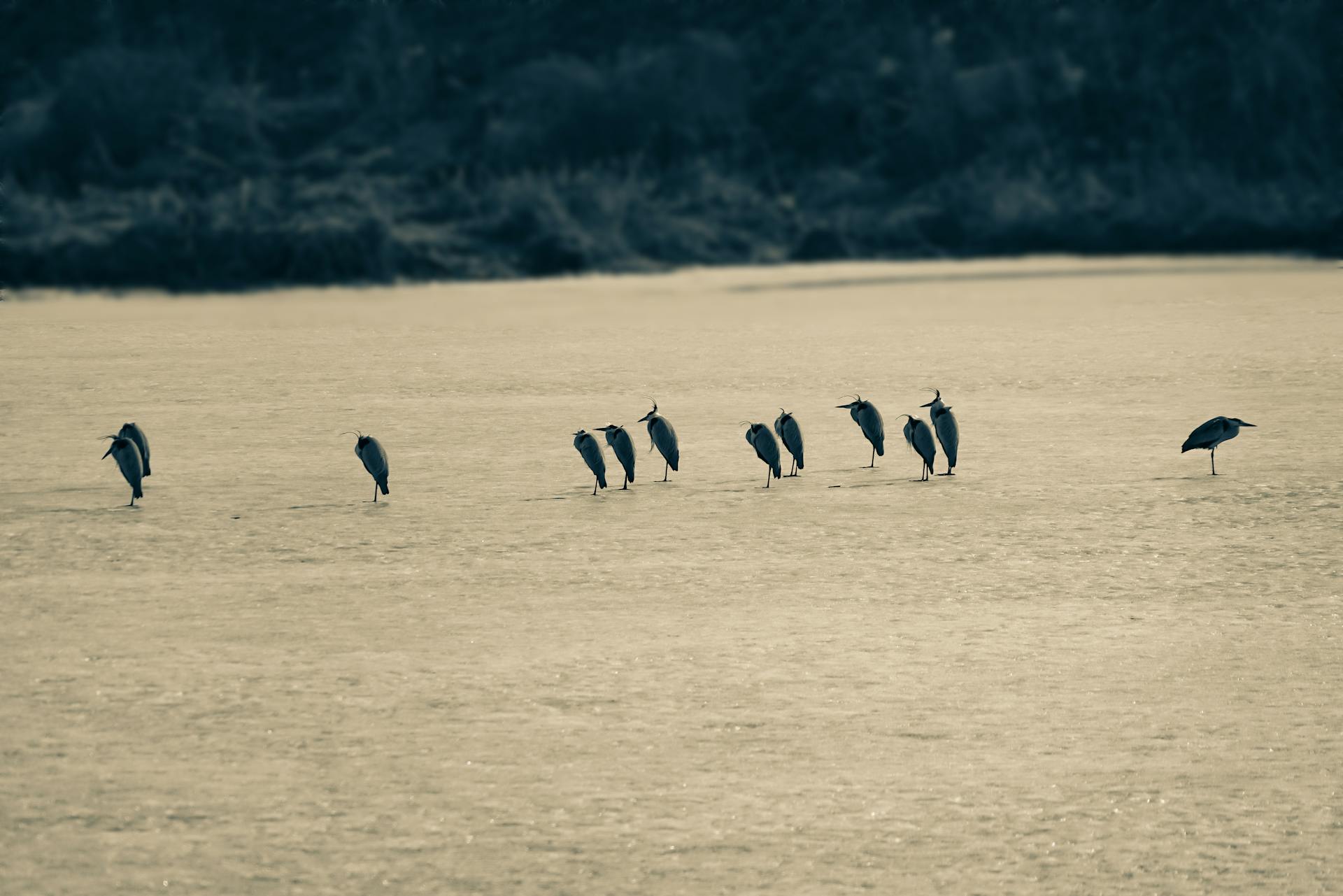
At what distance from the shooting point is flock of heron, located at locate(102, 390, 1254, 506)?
9375 mm

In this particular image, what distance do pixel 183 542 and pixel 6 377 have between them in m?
8.12

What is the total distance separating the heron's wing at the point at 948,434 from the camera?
33.3 ft

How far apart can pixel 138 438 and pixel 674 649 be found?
466 cm

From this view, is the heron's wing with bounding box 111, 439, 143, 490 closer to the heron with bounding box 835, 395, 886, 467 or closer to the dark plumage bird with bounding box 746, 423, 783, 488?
the dark plumage bird with bounding box 746, 423, 783, 488

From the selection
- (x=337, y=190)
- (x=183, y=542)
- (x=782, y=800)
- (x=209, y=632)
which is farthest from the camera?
(x=337, y=190)

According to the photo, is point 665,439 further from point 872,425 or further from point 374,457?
point 374,457

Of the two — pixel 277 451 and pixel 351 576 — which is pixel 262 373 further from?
pixel 351 576

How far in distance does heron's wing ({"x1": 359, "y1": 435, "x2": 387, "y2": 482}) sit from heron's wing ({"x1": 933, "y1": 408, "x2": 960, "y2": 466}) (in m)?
3.05

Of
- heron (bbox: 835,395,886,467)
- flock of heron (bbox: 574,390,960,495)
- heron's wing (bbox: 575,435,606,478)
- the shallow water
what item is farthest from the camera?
heron (bbox: 835,395,886,467)

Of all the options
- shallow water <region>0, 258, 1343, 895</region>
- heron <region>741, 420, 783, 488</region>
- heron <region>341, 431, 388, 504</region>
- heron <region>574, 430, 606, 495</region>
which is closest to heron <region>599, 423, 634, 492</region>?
heron <region>574, 430, 606, 495</region>

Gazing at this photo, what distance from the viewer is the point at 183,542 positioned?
27.8 ft

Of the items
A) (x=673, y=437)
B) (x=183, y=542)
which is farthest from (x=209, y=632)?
(x=673, y=437)

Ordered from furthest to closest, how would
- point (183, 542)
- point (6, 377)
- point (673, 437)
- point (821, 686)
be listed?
point (6, 377)
point (673, 437)
point (183, 542)
point (821, 686)

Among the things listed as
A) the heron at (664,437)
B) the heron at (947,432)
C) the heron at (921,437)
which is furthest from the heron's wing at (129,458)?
the heron at (947,432)
